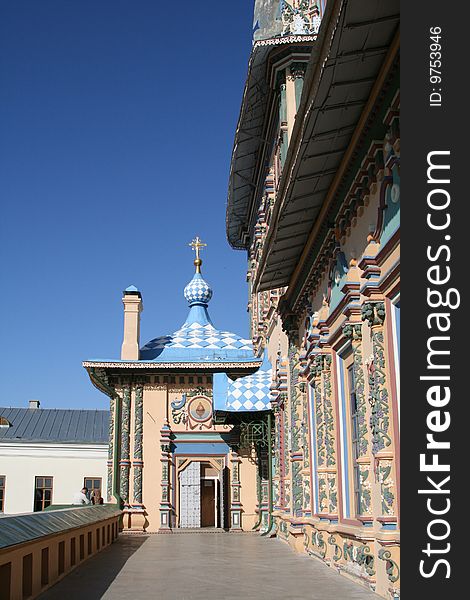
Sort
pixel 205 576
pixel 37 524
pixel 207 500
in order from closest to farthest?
pixel 37 524, pixel 205 576, pixel 207 500

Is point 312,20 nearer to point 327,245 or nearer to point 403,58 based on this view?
point 327,245

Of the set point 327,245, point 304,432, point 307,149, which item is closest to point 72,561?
point 304,432

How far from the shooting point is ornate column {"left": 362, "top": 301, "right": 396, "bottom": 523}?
7398 mm

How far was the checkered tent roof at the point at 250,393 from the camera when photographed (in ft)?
62.0

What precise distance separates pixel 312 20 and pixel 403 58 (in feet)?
36.7

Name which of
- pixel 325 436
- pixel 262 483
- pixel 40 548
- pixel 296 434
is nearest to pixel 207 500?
pixel 262 483

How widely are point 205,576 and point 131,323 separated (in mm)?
13166

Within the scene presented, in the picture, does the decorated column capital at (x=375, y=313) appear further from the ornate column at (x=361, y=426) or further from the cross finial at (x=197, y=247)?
the cross finial at (x=197, y=247)

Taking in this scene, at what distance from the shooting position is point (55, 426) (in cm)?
3359

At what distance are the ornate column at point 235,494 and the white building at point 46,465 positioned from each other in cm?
1070

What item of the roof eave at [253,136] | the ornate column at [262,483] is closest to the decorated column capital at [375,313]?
the roof eave at [253,136]

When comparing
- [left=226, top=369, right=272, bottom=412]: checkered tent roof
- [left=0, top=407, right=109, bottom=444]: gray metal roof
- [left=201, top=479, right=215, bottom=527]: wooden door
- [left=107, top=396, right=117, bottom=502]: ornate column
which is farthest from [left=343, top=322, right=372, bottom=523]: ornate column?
[left=0, top=407, right=109, bottom=444]: gray metal roof

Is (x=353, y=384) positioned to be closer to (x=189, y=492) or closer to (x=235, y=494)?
(x=235, y=494)

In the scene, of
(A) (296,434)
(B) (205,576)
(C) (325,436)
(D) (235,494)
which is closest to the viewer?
(B) (205,576)
